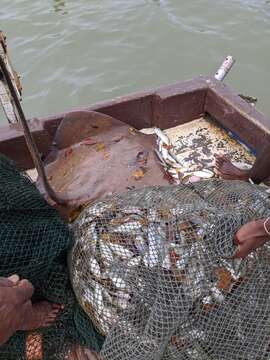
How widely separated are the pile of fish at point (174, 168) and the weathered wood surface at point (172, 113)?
41 centimetres

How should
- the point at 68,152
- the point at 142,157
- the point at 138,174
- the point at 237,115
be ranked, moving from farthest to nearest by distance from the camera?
the point at 237,115 → the point at 68,152 → the point at 142,157 → the point at 138,174

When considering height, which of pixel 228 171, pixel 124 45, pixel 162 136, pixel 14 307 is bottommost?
pixel 124 45

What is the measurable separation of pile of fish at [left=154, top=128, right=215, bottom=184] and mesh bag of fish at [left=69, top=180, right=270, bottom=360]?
4.30ft

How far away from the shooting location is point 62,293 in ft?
9.41

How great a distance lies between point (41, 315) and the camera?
9.00ft

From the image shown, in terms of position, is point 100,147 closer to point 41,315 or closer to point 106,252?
point 106,252

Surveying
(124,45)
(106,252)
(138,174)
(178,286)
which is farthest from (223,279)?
(124,45)

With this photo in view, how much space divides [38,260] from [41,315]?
445 millimetres

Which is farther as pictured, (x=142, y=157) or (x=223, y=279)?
(x=142, y=157)

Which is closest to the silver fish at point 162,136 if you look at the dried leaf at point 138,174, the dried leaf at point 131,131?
the dried leaf at point 131,131

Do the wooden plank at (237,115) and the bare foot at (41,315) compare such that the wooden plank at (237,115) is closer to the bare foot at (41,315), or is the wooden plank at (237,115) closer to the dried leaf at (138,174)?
the dried leaf at (138,174)

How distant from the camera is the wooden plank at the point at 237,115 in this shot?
4.06 meters

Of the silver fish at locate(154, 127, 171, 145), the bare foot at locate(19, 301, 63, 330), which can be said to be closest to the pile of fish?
the silver fish at locate(154, 127, 171, 145)

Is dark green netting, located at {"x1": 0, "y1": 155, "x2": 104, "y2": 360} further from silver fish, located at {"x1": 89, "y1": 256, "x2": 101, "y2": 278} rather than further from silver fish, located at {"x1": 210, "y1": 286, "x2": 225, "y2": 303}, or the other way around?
silver fish, located at {"x1": 210, "y1": 286, "x2": 225, "y2": 303}
